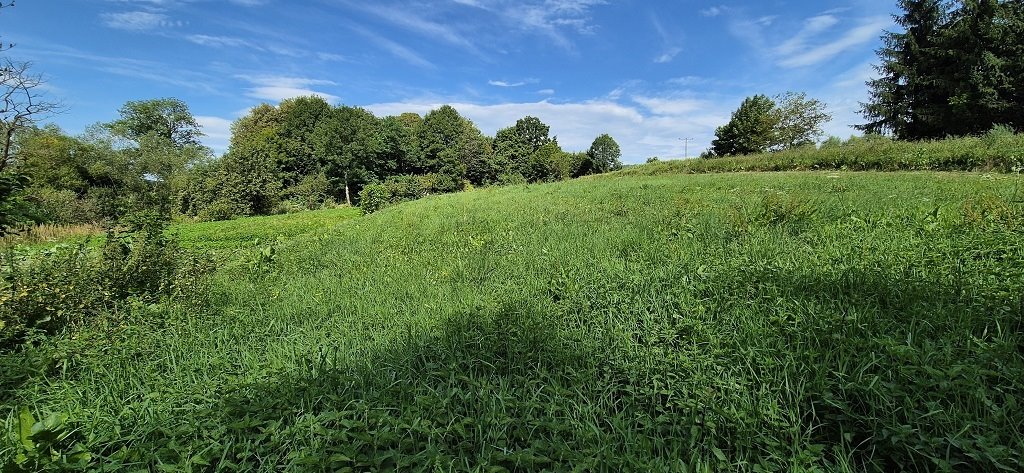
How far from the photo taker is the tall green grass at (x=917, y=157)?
12.1m

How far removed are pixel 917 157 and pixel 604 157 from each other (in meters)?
55.3

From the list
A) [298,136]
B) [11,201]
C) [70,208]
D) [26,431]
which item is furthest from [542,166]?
[26,431]

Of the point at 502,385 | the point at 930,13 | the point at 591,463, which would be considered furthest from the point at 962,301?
the point at 930,13

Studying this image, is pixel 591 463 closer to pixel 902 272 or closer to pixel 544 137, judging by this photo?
pixel 902 272

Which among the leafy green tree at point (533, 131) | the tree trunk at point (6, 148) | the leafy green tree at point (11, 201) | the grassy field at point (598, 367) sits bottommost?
the grassy field at point (598, 367)

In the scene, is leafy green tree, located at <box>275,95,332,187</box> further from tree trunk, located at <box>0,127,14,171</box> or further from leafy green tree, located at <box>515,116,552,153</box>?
tree trunk, located at <box>0,127,14,171</box>

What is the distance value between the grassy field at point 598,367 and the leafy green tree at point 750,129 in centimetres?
4125

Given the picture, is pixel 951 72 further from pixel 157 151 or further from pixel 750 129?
pixel 157 151

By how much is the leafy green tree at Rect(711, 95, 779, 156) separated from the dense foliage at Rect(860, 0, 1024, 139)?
971 centimetres

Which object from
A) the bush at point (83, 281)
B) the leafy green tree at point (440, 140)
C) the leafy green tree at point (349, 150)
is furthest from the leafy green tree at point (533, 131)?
the bush at point (83, 281)

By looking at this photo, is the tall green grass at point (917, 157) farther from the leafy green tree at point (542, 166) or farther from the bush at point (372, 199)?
the leafy green tree at point (542, 166)

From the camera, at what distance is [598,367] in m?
2.88

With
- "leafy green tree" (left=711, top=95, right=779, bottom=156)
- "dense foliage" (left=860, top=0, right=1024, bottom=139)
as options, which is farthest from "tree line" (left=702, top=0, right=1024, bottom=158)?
"leafy green tree" (left=711, top=95, right=779, bottom=156)

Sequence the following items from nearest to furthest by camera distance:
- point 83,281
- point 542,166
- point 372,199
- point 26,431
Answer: point 26,431 → point 83,281 → point 372,199 → point 542,166
